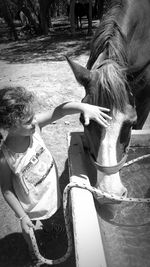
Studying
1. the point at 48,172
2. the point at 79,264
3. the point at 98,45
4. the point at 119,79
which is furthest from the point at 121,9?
the point at 79,264

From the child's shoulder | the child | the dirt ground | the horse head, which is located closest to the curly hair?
the child

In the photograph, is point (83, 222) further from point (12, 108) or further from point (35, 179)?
point (12, 108)

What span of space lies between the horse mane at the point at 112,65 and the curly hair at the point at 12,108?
667 mm

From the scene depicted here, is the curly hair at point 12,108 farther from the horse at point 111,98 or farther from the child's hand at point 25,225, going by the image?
the child's hand at point 25,225

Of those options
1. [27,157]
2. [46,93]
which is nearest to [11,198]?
[27,157]

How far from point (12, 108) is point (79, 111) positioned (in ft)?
1.52

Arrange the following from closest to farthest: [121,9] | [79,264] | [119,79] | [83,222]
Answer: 1. [79,264]
2. [83,222]
3. [119,79]
4. [121,9]

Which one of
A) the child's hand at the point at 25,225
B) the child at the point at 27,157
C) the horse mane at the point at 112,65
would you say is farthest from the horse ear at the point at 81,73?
the child's hand at the point at 25,225

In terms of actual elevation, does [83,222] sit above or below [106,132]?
below

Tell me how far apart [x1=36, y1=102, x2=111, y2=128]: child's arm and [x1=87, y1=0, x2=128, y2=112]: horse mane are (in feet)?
0.63

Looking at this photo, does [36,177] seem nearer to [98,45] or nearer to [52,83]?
[98,45]

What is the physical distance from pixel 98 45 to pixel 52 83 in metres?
3.75

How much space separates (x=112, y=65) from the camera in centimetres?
194

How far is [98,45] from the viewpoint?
236cm
